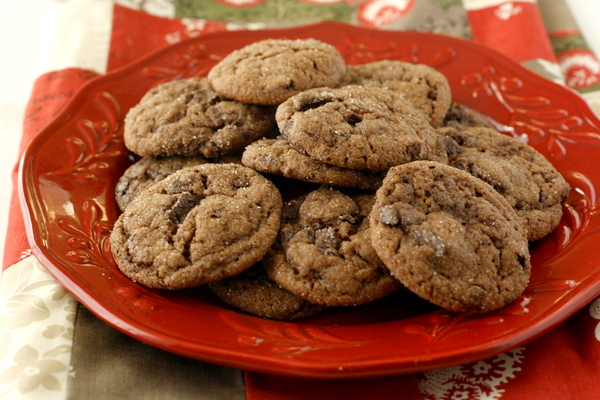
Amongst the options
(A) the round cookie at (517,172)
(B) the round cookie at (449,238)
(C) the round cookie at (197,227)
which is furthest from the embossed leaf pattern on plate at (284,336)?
(A) the round cookie at (517,172)

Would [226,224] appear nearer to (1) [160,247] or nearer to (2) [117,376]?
(1) [160,247]

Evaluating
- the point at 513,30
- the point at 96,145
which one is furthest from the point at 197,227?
the point at 513,30

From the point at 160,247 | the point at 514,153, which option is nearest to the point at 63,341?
the point at 160,247

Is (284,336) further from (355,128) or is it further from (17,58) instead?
(17,58)

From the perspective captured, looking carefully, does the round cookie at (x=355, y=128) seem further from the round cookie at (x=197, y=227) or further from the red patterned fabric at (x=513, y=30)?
the red patterned fabric at (x=513, y=30)

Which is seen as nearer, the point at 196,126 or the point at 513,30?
the point at 196,126

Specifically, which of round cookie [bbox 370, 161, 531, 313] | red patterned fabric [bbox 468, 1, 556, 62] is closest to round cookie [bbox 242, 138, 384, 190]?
round cookie [bbox 370, 161, 531, 313]
